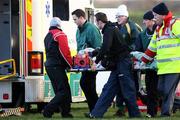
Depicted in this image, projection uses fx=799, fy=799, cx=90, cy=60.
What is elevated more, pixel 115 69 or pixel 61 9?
pixel 61 9

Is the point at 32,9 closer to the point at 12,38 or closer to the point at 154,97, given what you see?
the point at 12,38

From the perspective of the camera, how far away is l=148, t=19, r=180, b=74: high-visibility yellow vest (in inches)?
478

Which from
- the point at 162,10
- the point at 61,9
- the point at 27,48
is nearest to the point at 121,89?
the point at 162,10

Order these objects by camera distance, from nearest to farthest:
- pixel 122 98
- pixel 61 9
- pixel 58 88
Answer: pixel 58 88 → pixel 122 98 → pixel 61 9

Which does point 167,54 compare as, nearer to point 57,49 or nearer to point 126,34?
point 126,34

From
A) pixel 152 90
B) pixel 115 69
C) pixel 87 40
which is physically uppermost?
pixel 87 40

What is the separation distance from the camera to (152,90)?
13.0 m

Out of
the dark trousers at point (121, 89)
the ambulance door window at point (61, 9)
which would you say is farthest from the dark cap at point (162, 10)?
the ambulance door window at point (61, 9)

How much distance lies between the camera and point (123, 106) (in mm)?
13727

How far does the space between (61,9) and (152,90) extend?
3.00 metres

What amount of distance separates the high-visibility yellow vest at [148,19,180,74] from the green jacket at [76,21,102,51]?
4.61ft

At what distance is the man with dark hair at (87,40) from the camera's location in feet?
43.7

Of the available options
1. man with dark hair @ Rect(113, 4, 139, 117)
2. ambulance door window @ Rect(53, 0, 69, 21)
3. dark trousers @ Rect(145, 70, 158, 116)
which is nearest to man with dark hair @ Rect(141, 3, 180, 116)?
dark trousers @ Rect(145, 70, 158, 116)

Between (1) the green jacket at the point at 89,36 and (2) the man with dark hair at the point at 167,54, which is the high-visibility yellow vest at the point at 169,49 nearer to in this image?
(2) the man with dark hair at the point at 167,54
